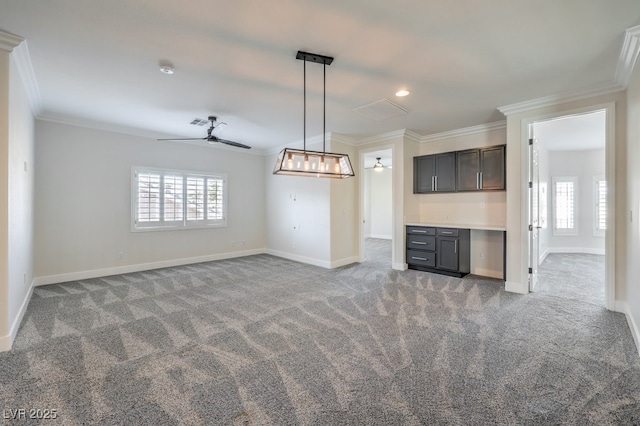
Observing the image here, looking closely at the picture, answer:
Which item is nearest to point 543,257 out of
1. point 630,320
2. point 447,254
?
point 447,254

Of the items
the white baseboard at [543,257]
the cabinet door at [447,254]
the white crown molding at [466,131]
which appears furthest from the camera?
the white baseboard at [543,257]

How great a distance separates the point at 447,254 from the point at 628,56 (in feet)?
11.3

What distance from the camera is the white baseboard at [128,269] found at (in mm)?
4863

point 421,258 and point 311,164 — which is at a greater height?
point 311,164

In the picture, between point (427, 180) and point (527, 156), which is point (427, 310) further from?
point (427, 180)

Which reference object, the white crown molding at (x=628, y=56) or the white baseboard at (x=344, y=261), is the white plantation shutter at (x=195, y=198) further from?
the white crown molding at (x=628, y=56)

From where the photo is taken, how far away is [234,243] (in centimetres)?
726

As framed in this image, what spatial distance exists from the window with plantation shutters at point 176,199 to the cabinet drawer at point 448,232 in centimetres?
492

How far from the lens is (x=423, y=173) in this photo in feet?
19.6

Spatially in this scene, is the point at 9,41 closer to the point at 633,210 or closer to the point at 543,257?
the point at 633,210

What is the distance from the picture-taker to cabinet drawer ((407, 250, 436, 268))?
216 inches

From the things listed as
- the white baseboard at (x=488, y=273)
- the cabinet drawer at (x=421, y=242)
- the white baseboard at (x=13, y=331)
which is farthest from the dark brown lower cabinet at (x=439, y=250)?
the white baseboard at (x=13, y=331)

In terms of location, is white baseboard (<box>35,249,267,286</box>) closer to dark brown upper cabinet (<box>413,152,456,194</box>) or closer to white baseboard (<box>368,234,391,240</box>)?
dark brown upper cabinet (<box>413,152,456,194</box>)

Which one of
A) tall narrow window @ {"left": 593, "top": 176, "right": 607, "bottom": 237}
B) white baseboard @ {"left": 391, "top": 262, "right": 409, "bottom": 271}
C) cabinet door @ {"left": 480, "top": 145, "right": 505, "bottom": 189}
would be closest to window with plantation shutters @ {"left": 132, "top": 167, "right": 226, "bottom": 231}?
white baseboard @ {"left": 391, "top": 262, "right": 409, "bottom": 271}
